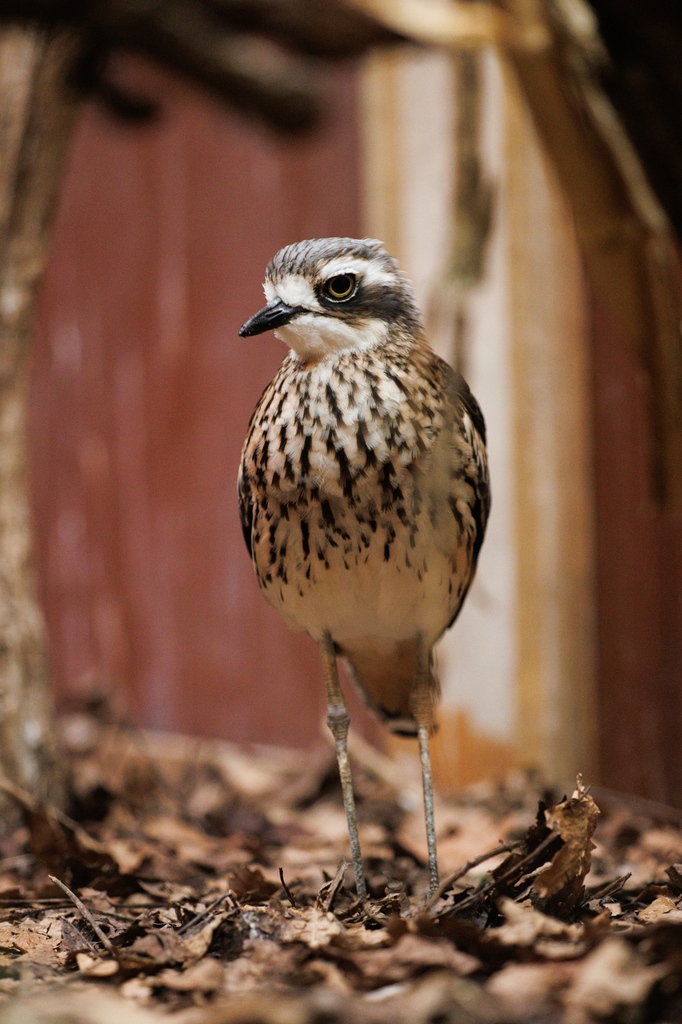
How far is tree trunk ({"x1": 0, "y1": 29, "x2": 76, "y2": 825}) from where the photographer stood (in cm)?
A: 359

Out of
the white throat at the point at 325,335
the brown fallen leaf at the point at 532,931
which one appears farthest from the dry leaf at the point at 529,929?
the white throat at the point at 325,335

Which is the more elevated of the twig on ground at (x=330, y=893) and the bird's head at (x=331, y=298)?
the bird's head at (x=331, y=298)

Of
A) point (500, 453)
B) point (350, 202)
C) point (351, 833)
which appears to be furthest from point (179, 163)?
point (351, 833)

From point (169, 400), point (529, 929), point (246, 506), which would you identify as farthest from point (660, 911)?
point (169, 400)

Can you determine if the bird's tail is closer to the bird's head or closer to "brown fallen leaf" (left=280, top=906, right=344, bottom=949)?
Answer: "brown fallen leaf" (left=280, top=906, right=344, bottom=949)

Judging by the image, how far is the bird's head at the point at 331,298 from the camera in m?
2.31

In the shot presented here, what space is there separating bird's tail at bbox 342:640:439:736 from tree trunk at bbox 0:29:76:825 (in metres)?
1.25

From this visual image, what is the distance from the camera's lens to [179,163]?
546 cm

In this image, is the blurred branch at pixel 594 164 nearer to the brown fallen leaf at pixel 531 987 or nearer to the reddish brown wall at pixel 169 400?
the brown fallen leaf at pixel 531 987

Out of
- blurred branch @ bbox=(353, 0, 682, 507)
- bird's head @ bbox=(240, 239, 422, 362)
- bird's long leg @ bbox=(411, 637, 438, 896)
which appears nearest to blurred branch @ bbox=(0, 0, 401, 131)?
blurred branch @ bbox=(353, 0, 682, 507)

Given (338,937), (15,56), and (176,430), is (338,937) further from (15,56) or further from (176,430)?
(176,430)

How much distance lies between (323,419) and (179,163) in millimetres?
3610

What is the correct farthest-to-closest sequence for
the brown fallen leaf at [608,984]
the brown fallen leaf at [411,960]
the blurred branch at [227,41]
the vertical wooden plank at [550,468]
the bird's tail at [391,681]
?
the vertical wooden plank at [550,468] → the blurred branch at [227,41] → the bird's tail at [391,681] → the brown fallen leaf at [411,960] → the brown fallen leaf at [608,984]

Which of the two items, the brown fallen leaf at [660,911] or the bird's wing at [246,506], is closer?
the brown fallen leaf at [660,911]
